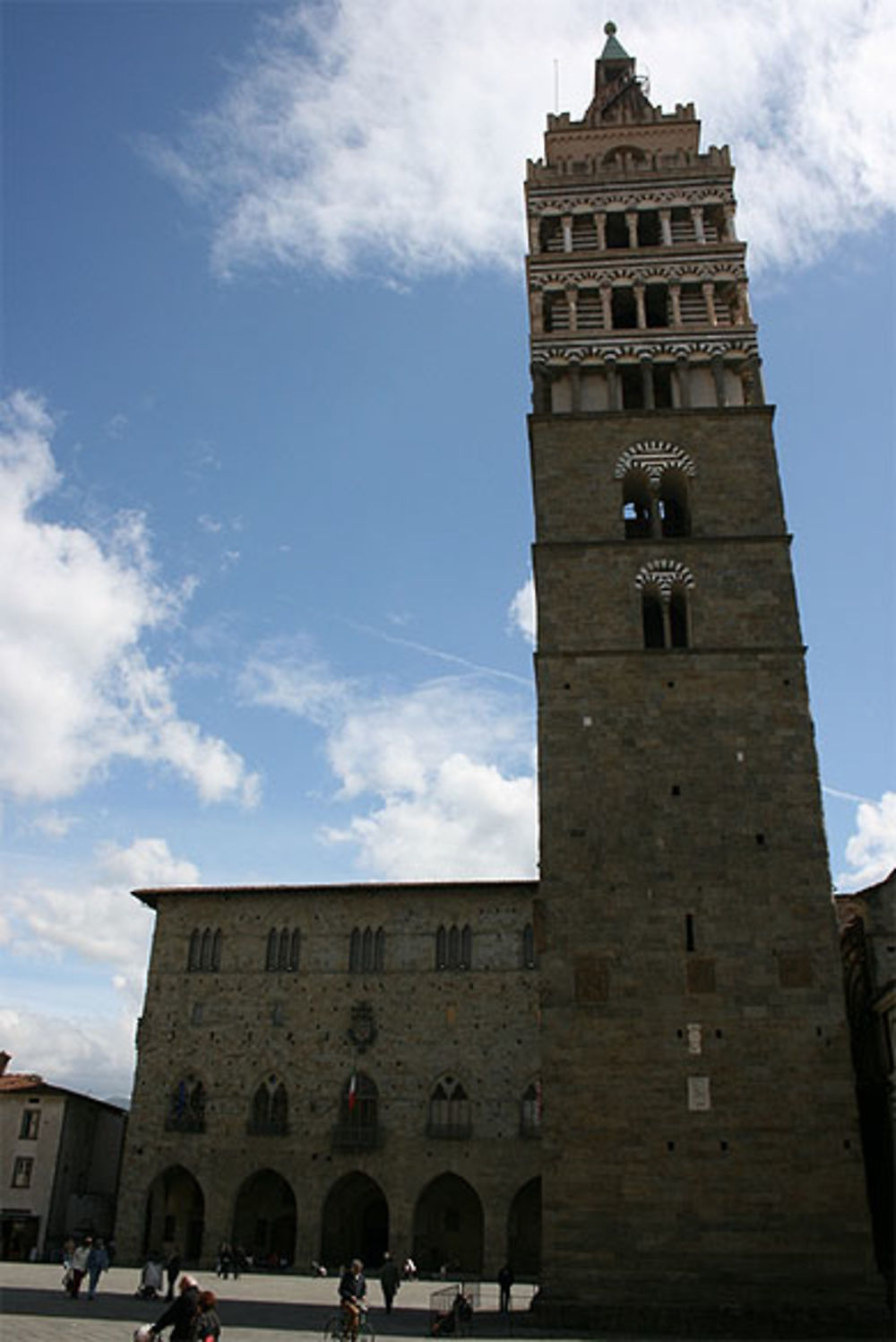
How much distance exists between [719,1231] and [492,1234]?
1609 centimetres

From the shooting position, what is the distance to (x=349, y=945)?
1415 inches

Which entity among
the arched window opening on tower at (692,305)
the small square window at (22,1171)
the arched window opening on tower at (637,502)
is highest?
the arched window opening on tower at (692,305)

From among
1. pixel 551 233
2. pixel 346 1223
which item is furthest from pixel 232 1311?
pixel 551 233

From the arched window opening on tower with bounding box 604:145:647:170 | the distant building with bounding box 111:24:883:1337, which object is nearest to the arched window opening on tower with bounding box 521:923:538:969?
the distant building with bounding box 111:24:883:1337

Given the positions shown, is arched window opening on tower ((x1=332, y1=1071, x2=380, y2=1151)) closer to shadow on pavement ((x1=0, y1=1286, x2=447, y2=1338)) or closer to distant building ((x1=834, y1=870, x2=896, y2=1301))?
shadow on pavement ((x1=0, y1=1286, x2=447, y2=1338))

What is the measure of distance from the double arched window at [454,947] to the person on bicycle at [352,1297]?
823 inches

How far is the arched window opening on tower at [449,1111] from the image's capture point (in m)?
33.2

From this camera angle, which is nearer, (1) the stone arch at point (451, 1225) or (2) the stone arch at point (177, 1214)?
(1) the stone arch at point (451, 1225)

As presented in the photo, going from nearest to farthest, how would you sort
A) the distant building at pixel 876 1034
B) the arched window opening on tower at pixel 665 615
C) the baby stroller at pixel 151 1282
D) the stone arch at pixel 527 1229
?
the distant building at pixel 876 1034, the baby stroller at pixel 151 1282, the arched window opening on tower at pixel 665 615, the stone arch at pixel 527 1229

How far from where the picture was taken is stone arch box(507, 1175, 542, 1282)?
32.5 metres

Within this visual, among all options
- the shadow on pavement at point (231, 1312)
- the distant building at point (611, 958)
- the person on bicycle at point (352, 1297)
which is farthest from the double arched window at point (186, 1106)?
the person on bicycle at point (352, 1297)

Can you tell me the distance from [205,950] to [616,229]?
26.2 m

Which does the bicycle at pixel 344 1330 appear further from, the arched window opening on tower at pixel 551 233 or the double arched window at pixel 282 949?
the arched window opening on tower at pixel 551 233

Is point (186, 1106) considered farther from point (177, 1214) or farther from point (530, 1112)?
point (530, 1112)
